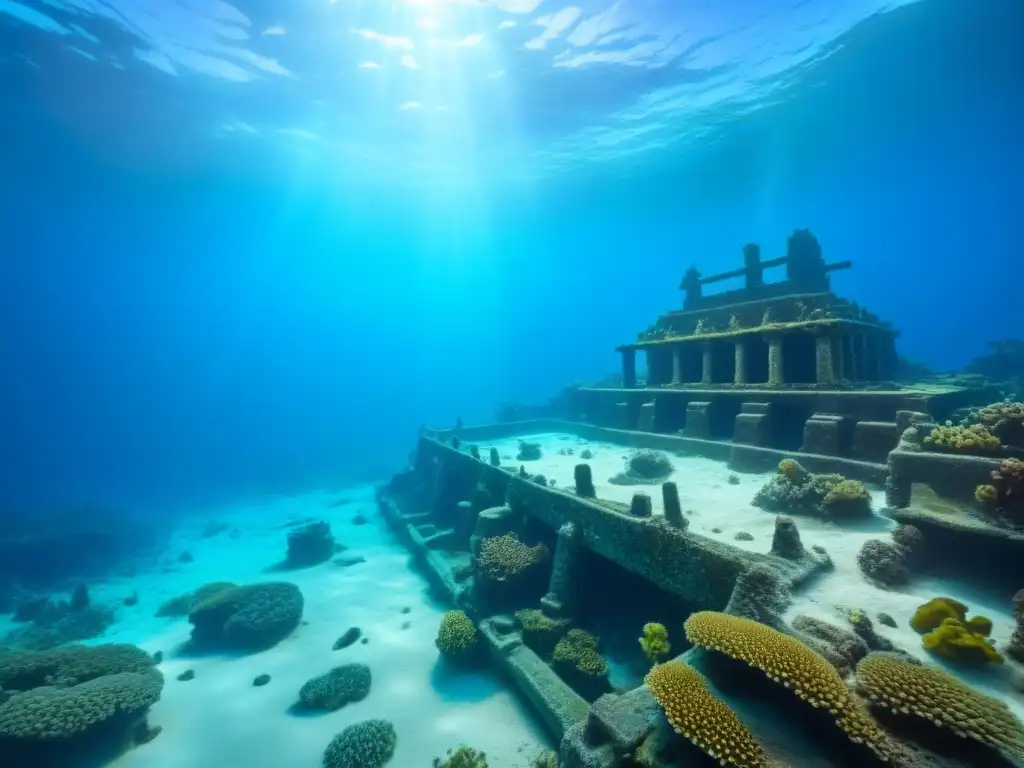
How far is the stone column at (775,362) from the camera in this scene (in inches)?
664

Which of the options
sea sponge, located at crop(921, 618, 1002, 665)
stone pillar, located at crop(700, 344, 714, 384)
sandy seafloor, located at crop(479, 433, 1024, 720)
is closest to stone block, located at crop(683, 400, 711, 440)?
sandy seafloor, located at crop(479, 433, 1024, 720)

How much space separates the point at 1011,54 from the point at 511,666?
169 ft

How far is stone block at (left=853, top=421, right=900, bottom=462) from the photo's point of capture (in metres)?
12.5

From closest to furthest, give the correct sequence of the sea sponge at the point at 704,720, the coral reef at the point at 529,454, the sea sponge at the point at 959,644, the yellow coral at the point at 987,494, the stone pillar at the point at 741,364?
the sea sponge at the point at 704,720, the sea sponge at the point at 959,644, the yellow coral at the point at 987,494, the stone pillar at the point at 741,364, the coral reef at the point at 529,454

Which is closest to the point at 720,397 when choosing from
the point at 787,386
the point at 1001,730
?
the point at 787,386

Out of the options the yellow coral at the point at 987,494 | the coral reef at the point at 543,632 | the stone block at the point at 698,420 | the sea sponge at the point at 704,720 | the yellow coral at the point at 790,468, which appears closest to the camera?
the sea sponge at the point at 704,720

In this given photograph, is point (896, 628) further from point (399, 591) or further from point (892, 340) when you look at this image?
point (892, 340)

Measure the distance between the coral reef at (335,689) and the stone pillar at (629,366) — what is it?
1870 centimetres

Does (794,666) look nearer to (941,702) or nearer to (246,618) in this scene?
(941,702)

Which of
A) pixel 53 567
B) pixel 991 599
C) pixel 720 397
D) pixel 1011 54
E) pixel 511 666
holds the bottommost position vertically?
pixel 53 567

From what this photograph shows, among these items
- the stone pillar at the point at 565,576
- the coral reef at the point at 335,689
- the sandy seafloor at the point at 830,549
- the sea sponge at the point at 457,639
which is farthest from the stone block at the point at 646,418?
the coral reef at the point at 335,689

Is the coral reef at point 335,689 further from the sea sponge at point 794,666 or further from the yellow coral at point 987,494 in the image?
the yellow coral at point 987,494

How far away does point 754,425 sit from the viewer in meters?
15.6

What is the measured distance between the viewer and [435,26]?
27.0 metres
